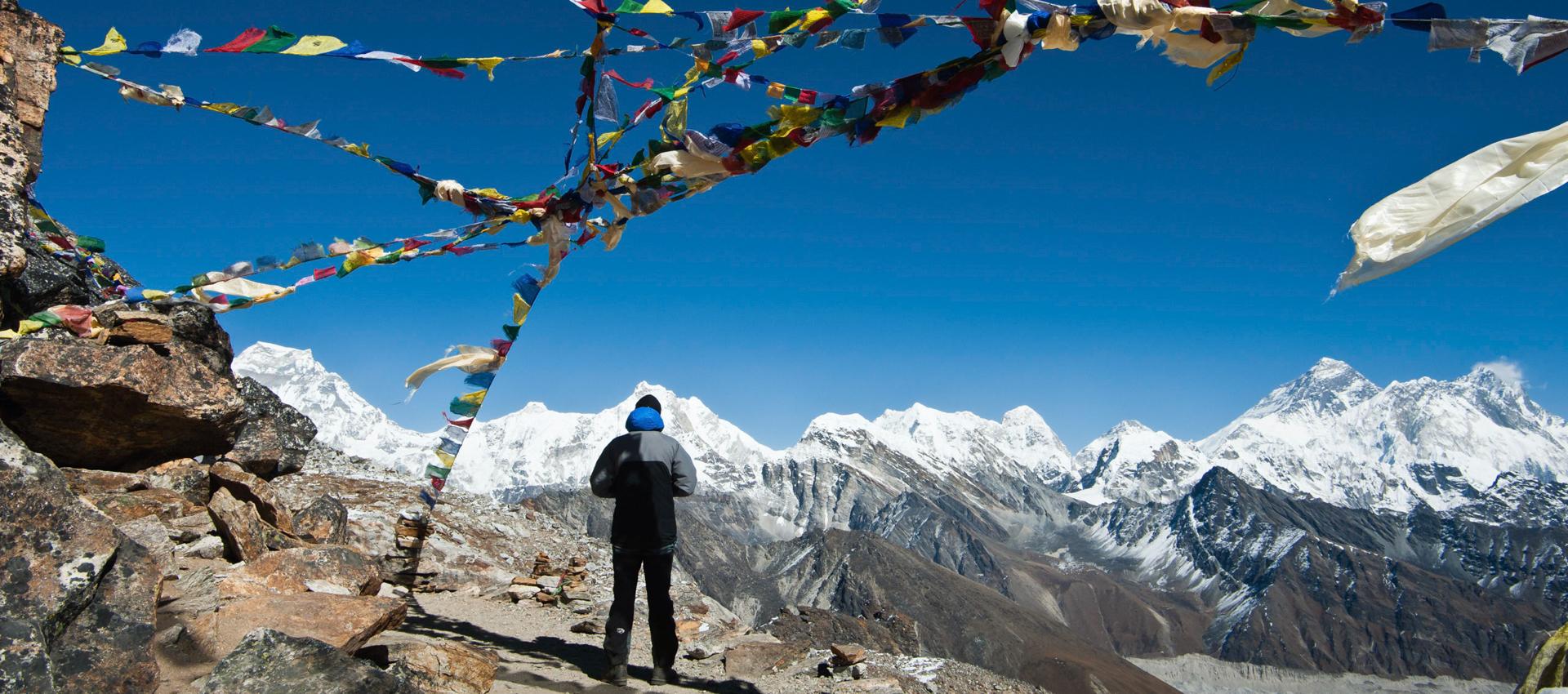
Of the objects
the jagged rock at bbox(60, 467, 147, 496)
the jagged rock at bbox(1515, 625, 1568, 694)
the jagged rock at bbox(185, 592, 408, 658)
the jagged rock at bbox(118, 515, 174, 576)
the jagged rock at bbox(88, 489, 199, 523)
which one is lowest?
the jagged rock at bbox(1515, 625, 1568, 694)

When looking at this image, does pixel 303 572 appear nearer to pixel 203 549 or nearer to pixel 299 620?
pixel 299 620

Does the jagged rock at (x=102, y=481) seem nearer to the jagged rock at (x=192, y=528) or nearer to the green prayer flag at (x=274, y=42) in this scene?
the jagged rock at (x=192, y=528)

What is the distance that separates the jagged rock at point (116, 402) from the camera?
7.30 m

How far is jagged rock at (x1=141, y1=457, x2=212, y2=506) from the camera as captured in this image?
912 cm

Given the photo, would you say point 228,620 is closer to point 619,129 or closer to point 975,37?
point 619,129

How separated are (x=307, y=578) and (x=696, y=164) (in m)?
4.69

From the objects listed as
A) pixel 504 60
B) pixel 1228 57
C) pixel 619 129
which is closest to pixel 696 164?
pixel 619 129

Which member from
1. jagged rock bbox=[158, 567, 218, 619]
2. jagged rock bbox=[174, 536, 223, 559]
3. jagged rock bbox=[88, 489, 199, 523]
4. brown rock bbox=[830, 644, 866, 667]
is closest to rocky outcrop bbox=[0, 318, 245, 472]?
jagged rock bbox=[88, 489, 199, 523]

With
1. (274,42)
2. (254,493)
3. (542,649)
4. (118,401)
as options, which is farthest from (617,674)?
(274,42)

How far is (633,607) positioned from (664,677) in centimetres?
70

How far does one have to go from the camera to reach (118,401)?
7871 mm

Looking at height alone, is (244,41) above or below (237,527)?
above

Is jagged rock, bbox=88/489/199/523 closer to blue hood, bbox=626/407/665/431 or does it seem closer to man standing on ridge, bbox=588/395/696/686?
man standing on ridge, bbox=588/395/696/686

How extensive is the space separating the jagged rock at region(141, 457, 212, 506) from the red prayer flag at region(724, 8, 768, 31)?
300 inches
